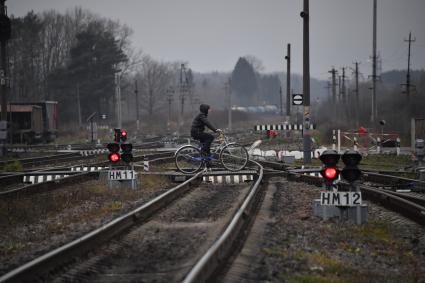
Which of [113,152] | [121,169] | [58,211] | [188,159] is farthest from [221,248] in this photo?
[188,159]

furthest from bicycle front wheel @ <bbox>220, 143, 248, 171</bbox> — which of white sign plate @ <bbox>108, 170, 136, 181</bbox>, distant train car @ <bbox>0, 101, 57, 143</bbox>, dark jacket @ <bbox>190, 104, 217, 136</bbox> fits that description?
distant train car @ <bbox>0, 101, 57, 143</bbox>

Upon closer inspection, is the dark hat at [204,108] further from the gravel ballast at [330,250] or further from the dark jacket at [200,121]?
the gravel ballast at [330,250]

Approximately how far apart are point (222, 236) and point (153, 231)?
1.81 metres

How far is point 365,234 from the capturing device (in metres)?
9.13

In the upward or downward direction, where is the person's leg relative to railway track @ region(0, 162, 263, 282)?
upward

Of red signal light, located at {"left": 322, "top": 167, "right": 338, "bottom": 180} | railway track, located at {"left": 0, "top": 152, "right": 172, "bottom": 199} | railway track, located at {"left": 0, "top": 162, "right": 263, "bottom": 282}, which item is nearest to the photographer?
railway track, located at {"left": 0, "top": 162, "right": 263, "bottom": 282}

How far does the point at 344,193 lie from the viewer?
10.1 m

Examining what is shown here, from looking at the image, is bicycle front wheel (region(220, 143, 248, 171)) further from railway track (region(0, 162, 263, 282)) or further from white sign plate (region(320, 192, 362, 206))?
white sign plate (region(320, 192, 362, 206))

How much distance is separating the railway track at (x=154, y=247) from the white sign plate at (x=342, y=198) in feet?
4.01

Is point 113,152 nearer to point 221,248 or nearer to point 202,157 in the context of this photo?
point 202,157

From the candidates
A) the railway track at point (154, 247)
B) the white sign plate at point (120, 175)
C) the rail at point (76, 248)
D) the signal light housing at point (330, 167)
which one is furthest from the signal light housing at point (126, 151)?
the signal light housing at point (330, 167)

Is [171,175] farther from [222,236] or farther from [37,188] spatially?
[222,236]

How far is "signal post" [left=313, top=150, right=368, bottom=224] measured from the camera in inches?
394

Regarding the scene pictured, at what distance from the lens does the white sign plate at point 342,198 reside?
32.8ft
